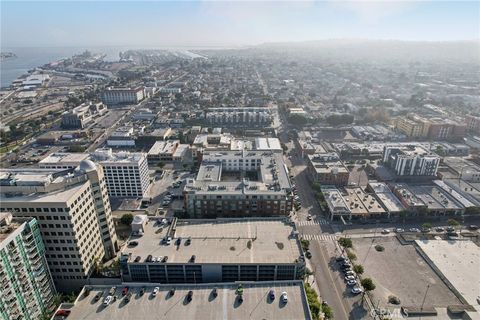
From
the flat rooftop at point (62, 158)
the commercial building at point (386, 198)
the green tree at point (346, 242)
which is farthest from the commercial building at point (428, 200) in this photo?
the flat rooftop at point (62, 158)

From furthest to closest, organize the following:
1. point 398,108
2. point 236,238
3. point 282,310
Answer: point 398,108
point 236,238
point 282,310

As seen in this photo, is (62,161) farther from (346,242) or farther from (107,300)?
(346,242)

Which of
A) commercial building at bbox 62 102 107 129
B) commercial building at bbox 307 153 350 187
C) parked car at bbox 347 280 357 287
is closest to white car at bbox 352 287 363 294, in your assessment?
parked car at bbox 347 280 357 287

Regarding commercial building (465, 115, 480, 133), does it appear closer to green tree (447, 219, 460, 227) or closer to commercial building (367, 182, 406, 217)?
commercial building (367, 182, 406, 217)

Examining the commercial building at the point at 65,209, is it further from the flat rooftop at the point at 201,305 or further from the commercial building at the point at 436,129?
the commercial building at the point at 436,129

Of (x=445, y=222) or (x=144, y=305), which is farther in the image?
(x=445, y=222)

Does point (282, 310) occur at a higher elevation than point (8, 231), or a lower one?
lower

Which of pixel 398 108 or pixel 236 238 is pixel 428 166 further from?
pixel 398 108

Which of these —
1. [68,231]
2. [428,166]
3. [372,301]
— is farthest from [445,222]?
[68,231]
